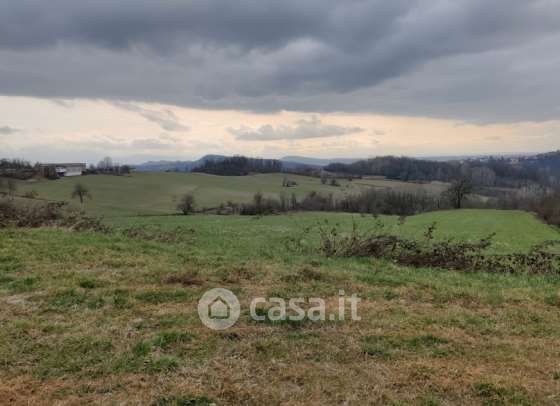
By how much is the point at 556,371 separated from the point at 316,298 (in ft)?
12.3

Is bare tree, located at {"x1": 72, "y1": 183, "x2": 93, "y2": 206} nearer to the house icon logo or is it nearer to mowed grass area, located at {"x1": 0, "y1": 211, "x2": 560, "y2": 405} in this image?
mowed grass area, located at {"x1": 0, "y1": 211, "x2": 560, "y2": 405}

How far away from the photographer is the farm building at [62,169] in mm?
85481

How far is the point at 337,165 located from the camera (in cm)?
13888

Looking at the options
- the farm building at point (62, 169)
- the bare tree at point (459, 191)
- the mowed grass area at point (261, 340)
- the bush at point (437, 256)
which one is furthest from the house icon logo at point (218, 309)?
the farm building at point (62, 169)

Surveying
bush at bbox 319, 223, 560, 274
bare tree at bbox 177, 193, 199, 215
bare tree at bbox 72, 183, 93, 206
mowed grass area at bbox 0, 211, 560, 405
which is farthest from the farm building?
mowed grass area at bbox 0, 211, 560, 405

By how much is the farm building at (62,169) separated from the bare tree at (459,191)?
6941 cm

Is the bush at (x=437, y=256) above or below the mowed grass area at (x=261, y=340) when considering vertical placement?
below

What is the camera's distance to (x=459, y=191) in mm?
69375

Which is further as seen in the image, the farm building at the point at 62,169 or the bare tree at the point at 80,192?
the farm building at the point at 62,169

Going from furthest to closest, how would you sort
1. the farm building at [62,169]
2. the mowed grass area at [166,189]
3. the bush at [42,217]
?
the farm building at [62,169], the mowed grass area at [166,189], the bush at [42,217]

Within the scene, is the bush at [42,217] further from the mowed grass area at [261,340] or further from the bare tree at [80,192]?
the bare tree at [80,192]

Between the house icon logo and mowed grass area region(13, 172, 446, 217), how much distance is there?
53057 millimetres

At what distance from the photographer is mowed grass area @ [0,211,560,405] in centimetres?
454

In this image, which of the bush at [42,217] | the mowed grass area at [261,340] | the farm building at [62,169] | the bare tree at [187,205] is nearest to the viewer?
the mowed grass area at [261,340]
